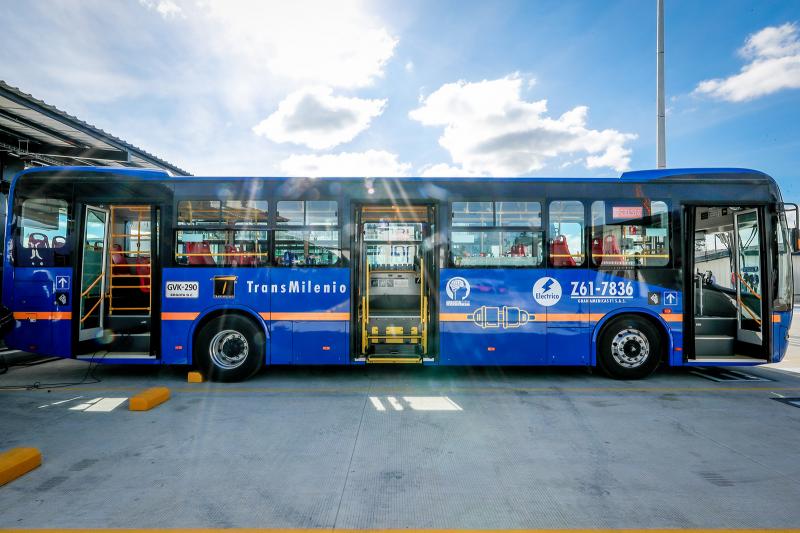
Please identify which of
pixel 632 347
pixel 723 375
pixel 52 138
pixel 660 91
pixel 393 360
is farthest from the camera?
pixel 660 91

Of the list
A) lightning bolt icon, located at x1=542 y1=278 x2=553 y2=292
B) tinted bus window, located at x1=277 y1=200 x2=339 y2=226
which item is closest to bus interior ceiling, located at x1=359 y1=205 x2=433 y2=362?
tinted bus window, located at x1=277 y1=200 x2=339 y2=226

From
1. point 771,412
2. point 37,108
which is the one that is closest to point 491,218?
point 771,412

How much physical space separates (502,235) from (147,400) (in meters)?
5.40

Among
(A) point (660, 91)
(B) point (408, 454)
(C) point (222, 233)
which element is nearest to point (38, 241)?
(C) point (222, 233)

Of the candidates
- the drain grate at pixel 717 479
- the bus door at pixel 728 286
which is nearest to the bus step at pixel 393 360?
the drain grate at pixel 717 479

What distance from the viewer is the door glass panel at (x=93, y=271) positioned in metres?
6.89

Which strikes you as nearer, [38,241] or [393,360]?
[393,360]

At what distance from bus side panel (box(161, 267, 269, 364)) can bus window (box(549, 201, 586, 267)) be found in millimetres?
4556

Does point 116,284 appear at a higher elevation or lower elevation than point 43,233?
lower

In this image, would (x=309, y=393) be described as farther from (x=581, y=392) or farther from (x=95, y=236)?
(x=95, y=236)

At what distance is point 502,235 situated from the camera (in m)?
6.73

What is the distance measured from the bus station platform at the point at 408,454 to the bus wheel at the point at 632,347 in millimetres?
271

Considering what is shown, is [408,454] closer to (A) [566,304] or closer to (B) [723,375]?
(A) [566,304]

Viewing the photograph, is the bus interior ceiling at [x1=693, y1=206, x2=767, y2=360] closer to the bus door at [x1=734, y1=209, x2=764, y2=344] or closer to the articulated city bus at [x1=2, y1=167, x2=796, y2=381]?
the bus door at [x1=734, y1=209, x2=764, y2=344]
